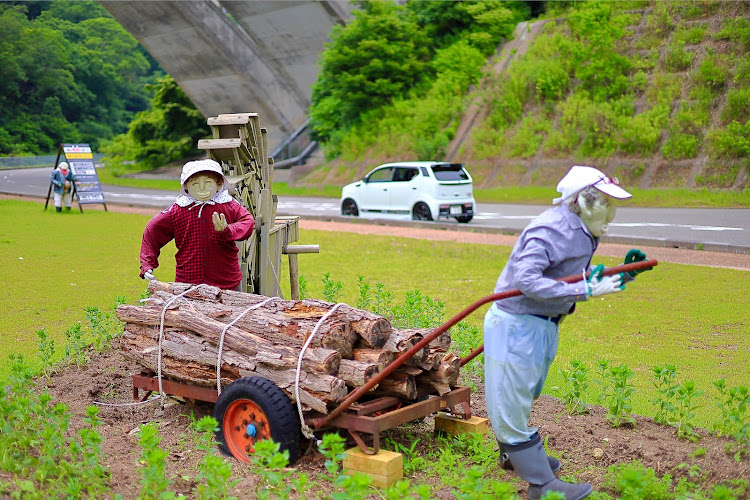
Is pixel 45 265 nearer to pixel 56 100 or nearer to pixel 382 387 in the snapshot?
pixel 382 387

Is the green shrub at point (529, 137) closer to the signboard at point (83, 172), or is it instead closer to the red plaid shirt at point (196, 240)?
the signboard at point (83, 172)

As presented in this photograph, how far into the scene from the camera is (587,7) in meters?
28.1

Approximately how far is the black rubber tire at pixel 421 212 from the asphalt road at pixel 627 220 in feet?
1.05

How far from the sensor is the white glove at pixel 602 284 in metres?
3.65

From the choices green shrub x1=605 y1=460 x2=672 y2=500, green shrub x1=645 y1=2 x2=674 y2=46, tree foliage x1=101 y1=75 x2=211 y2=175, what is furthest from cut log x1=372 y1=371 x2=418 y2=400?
tree foliage x1=101 y1=75 x2=211 y2=175

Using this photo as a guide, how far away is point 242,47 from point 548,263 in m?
39.9

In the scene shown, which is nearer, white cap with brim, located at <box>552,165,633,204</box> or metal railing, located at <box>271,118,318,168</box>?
white cap with brim, located at <box>552,165,633,204</box>

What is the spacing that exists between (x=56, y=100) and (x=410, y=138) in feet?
42.7

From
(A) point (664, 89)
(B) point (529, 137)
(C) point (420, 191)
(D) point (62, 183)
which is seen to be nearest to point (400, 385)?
(C) point (420, 191)

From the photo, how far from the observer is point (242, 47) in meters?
41.6

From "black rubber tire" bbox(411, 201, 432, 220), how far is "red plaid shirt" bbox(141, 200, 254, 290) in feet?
42.9

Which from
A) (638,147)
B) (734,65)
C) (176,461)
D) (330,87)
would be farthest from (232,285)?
(330,87)

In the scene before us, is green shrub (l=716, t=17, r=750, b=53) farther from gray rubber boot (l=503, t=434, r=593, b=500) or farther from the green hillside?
gray rubber boot (l=503, t=434, r=593, b=500)

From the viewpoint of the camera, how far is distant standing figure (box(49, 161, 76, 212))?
22422mm
